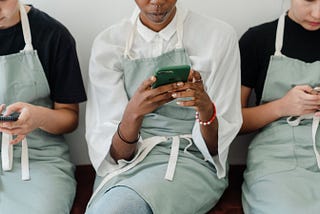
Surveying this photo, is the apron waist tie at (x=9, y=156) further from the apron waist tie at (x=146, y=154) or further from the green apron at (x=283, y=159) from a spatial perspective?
the green apron at (x=283, y=159)

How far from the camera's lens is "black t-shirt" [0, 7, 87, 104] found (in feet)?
4.79

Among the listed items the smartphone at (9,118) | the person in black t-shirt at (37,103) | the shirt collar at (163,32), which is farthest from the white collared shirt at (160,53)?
the smartphone at (9,118)

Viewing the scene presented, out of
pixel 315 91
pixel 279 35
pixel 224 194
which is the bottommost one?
pixel 224 194

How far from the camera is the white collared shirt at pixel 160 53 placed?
1411 millimetres

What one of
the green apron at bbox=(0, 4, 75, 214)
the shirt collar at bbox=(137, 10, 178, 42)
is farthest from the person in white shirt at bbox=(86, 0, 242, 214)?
the green apron at bbox=(0, 4, 75, 214)

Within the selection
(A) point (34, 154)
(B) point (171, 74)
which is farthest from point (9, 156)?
(B) point (171, 74)

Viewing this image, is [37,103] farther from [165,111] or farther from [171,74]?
[171,74]

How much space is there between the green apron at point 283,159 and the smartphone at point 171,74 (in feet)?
1.32

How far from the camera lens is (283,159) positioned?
4.72ft

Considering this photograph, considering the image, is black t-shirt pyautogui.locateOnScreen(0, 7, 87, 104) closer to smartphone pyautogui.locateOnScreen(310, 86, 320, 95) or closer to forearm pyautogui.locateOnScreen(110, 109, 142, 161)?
forearm pyautogui.locateOnScreen(110, 109, 142, 161)

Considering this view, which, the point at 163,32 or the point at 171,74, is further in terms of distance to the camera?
the point at 163,32

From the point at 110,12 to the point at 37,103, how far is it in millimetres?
386

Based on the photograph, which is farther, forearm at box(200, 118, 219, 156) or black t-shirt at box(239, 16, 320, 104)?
black t-shirt at box(239, 16, 320, 104)

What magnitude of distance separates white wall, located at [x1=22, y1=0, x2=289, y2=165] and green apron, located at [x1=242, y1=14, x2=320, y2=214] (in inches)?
5.0
